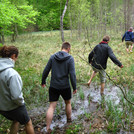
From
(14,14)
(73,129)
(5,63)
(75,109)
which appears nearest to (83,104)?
(75,109)

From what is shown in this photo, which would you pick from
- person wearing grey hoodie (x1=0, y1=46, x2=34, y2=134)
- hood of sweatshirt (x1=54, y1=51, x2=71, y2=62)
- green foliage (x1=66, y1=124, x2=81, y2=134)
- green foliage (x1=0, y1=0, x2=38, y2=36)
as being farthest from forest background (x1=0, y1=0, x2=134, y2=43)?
green foliage (x1=66, y1=124, x2=81, y2=134)

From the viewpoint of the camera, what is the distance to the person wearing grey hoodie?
217 centimetres

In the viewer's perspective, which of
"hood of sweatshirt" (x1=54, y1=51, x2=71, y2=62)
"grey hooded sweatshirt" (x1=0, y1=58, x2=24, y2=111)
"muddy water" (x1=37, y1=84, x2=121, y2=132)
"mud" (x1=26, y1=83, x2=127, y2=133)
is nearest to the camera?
"grey hooded sweatshirt" (x1=0, y1=58, x2=24, y2=111)

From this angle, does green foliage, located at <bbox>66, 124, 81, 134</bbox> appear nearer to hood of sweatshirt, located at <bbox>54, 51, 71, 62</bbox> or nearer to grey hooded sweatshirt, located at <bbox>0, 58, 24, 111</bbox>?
grey hooded sweatshirt, located at <bbox>0, 58, 24, 111</bbox>

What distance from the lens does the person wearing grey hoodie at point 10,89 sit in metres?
2.17

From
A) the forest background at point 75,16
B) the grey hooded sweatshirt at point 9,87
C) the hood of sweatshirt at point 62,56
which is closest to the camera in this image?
the grey hooded sweatshirt at point 9,87

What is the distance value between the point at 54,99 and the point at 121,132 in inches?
67.0

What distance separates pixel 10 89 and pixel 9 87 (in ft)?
0.12

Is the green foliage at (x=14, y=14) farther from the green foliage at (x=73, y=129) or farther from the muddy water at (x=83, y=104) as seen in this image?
the green foliage at (x=73, y=129)

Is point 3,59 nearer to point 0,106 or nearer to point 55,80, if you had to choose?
point 0,106

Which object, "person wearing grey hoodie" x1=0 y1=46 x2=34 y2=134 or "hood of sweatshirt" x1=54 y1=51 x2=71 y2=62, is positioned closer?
"person wearing grey hoodie" x1=0 y1=46 x2=34 y2=134

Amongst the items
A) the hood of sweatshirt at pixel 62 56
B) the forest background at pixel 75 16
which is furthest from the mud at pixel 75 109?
the forest background at pixel 75 16

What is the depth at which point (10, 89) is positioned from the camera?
216 cm

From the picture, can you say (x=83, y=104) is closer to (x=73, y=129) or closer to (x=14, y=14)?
(x=73, y=129)
